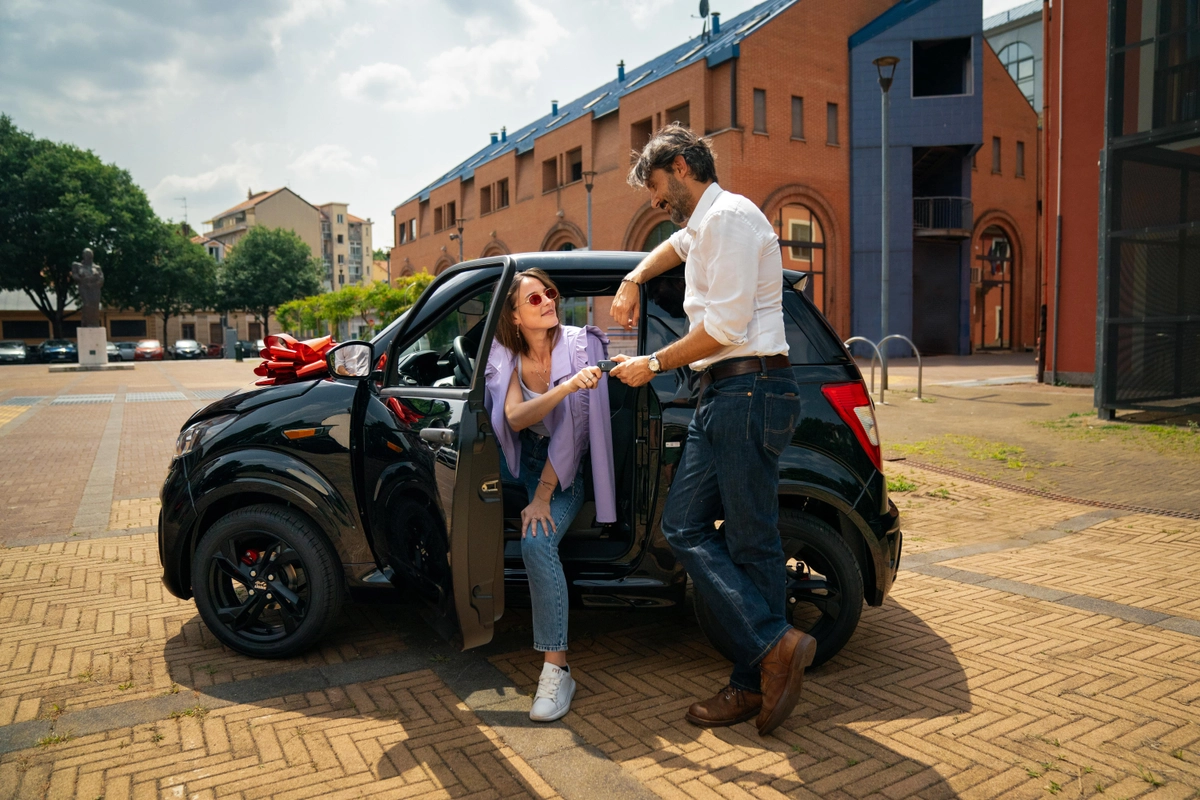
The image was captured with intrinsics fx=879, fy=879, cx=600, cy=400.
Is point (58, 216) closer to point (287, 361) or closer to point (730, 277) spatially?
point (287, 361)

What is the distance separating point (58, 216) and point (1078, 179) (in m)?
48.9

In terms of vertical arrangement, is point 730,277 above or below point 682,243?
below

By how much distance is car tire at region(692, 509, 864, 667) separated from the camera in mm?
3492

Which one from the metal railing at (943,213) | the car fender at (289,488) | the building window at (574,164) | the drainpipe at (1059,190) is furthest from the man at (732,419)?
the building window at (574,164)

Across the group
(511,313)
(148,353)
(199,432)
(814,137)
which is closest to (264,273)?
(148,353)

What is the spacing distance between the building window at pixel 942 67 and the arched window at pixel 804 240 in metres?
6.85

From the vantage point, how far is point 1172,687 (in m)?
3.46

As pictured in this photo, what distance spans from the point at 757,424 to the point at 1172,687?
6.81 ft

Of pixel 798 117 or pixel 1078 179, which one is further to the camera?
pixel 798 117

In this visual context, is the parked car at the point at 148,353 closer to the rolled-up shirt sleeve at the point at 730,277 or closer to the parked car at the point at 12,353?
the parked car at the point at 12,353

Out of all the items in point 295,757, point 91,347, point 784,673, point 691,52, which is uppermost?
point 691,52

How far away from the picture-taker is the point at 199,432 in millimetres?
3979

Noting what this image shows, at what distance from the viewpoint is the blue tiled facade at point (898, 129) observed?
3103cm

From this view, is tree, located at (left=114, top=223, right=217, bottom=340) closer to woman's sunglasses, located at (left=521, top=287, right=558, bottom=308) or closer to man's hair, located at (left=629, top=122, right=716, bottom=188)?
woman's sunglasses, located at (left=521, top=287, right=558, bottom=308)
